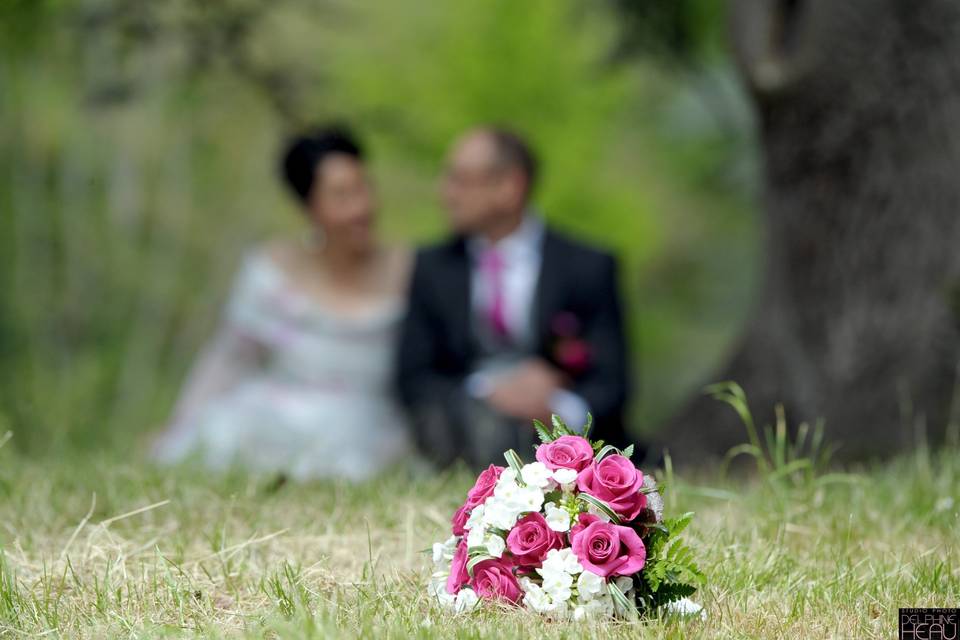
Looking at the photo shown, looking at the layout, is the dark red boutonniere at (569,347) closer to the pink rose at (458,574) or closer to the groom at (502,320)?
the groom at (502,320)

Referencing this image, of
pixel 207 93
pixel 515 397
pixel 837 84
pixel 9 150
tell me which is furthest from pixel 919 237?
pixel 9 150

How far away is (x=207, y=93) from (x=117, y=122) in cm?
420

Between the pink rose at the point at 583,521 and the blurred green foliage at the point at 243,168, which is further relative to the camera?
the blurred green foliage at the point at 243,168

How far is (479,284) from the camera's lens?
5422 mm

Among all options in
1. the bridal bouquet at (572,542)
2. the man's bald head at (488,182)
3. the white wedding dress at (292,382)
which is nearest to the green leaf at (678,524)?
the bridal bouquet at (572,542)

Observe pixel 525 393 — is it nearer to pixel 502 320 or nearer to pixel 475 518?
pixel 502 320

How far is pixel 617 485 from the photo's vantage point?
2.17 meters

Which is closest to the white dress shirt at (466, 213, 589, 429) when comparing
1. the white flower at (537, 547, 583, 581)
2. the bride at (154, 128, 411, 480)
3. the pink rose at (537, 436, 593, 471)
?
the bride at (154, 128, 411, 480)

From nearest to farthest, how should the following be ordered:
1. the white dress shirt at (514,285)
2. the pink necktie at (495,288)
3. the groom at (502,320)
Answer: the groom at (502,320) < the white dress shirt at (514,285) < the pink necktie at (495,288)

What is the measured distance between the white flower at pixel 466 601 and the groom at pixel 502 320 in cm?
281

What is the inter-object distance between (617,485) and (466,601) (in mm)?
344

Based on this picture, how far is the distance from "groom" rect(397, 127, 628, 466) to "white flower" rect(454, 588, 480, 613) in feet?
9.22

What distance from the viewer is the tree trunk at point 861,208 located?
4.50 meters

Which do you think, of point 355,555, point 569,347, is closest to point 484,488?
point 355,555
